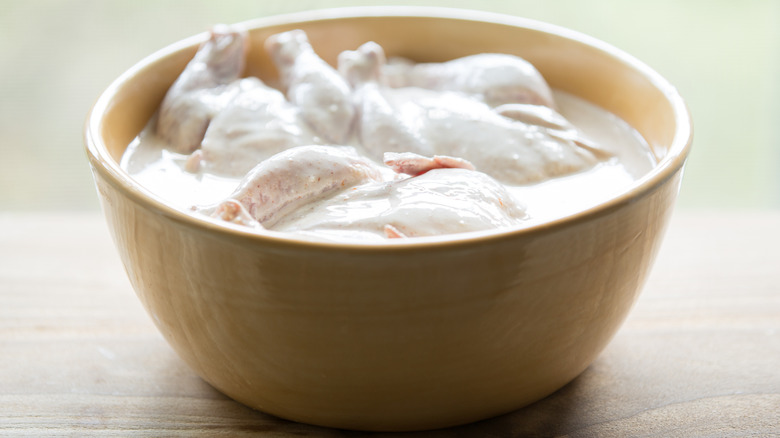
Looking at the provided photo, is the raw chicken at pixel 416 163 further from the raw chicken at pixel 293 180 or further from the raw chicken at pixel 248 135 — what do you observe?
the raw chicken at pixel 248 135

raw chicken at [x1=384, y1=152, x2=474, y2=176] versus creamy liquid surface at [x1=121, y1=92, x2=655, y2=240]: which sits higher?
raw chicken at [x1=384, y1=152, x2=474, y2=176]

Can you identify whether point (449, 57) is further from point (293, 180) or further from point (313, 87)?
point (293, 180)

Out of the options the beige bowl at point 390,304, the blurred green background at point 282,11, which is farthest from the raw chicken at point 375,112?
the blurred green background at point 282,11

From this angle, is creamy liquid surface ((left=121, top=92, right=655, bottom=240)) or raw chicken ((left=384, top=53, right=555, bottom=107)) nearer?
creamy liquid surface ((left=121, top=92, right=655, bottom=240))

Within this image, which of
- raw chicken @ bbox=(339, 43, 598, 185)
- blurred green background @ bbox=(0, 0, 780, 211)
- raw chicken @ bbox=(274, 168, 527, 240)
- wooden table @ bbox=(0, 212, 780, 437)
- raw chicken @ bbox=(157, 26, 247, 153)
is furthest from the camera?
blurred green background @ bbox=(0, 0, 780, 211)

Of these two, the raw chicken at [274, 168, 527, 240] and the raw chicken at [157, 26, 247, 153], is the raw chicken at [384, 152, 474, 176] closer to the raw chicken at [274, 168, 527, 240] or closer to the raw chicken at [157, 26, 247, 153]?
the raw chicken at [274, 168, 527, 240]

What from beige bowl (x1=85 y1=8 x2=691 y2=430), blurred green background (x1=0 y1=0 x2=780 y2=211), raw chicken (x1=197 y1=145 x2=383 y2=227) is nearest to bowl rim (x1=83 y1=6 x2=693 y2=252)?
beige bowl (x1=85 y1=8 x2=691 y2=430)
